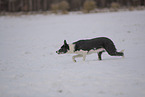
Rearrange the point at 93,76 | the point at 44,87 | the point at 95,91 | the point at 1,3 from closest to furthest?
the point at 95,91, the point at 44,87, the point at 93,76, the point at 1,3

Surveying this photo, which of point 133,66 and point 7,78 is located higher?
point 133,66

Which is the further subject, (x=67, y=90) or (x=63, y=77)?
(x=63, y=77)

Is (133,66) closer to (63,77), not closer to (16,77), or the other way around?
(63,77)

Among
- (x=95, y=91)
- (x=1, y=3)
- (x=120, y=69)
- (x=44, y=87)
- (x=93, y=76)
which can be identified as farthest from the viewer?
(x=1, y=3)

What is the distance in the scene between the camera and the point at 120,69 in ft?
22.5

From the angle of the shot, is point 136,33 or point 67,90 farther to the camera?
point 136,33

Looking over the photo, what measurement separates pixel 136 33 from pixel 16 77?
45.1 feet

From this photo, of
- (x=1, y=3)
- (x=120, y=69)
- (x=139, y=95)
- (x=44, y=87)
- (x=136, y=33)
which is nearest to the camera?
(x=139, y=95)

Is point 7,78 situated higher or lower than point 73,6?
lower

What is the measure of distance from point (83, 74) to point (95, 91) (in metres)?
1.36

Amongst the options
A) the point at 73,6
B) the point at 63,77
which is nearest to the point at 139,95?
the point at 63,77

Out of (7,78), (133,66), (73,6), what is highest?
(73,6)

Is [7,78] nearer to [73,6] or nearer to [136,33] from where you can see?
[136,33]

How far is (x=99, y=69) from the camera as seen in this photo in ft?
22.7
